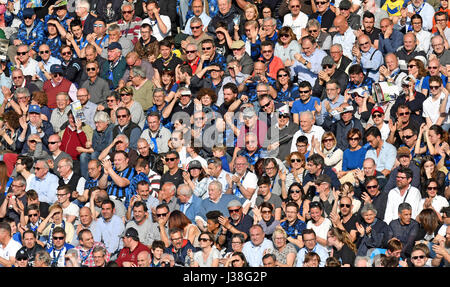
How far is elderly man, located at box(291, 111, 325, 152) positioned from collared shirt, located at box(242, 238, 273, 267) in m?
2.39

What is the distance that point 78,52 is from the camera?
26438 mm

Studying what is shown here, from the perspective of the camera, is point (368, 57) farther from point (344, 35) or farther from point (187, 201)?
point (187, 201)

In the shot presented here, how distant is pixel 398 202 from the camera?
2172 centimetres

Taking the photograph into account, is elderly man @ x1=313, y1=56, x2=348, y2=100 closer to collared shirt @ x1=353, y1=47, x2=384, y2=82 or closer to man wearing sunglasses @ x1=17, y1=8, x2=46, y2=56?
collared shirt @ x1=353, y1=47, x2=384, y2=82

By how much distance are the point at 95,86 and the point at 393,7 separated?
207 inches

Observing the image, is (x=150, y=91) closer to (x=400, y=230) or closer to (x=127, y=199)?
(x=127, y=199)

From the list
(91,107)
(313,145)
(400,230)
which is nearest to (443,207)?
(400,230)

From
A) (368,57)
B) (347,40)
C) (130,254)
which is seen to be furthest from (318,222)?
(347,40)

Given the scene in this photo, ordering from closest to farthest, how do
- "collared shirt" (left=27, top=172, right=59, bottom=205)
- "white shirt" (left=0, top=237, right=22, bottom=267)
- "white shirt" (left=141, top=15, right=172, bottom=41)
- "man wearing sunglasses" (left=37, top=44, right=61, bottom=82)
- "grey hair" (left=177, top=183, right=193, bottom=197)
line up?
"white shirt" (left=0, top=237, right=22, bottom=267) < "grey hair" (left=177, top=183, right=193, bottom=197) < "collared shirt" (left=27, top=172, right=59, bottom=205) < "white shirt" (left=141, top=15, right=172, bottom=41) < "man wearing sunglasses" (left=37, top=44, right=61, bottom=82)

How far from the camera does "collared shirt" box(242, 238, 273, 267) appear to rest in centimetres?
2123

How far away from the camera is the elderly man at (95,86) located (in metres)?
25.2

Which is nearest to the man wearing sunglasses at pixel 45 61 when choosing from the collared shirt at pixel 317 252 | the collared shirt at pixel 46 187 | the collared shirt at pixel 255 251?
the collared shirt at pixel 46 187

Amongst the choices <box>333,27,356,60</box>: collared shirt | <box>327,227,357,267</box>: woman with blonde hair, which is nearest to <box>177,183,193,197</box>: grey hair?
<box>327,227,357,267</box>: woman with blonde hair

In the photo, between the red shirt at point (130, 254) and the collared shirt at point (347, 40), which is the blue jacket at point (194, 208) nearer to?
the red shirt at point (130, 254)
